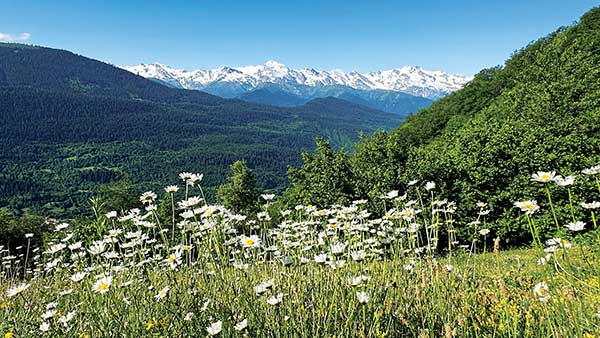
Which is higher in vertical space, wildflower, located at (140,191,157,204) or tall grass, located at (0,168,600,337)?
wildflower, located at (140,191,157,204)

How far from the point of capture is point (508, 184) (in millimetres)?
25922

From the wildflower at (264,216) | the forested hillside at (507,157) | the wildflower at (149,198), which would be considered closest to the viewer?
the wildflower at (149,198)

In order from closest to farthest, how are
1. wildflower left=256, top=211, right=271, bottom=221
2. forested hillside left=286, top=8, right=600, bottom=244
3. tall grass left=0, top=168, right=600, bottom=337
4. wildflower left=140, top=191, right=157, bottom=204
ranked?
tall grass left=0, top=168, right=600, bottom=337, wildflower left=140, top=191, right=157, bottom=204, wildflower left=256, top=211, right=271, bottom=221, forested hillside left=286, top=8, right=600, bottom=244

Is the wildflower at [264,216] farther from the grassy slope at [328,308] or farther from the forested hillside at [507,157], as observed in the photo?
the forested hillside at [507,157]

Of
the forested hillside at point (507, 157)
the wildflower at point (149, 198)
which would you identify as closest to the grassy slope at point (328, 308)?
the wildflower at point (149, 198)

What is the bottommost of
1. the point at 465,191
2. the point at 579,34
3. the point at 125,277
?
the point at 465,191

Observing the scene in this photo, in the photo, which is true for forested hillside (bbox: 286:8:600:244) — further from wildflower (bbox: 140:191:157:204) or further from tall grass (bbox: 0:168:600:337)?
wildflower (bbox: 140:191:157:204)

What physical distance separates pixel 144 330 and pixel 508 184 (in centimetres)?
2700

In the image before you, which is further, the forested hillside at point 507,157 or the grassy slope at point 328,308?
the forested hillside at point 507,157

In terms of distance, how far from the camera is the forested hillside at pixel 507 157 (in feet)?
81.3

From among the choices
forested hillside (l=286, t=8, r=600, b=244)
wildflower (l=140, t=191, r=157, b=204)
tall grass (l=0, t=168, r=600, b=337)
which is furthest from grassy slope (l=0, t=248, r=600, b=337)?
forested hillside (l=286, t=8, r=600, b=244)

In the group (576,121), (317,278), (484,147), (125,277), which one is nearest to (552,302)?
(317,278)

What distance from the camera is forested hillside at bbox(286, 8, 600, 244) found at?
2478 centimetres

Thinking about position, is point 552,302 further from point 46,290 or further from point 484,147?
point 484,147
